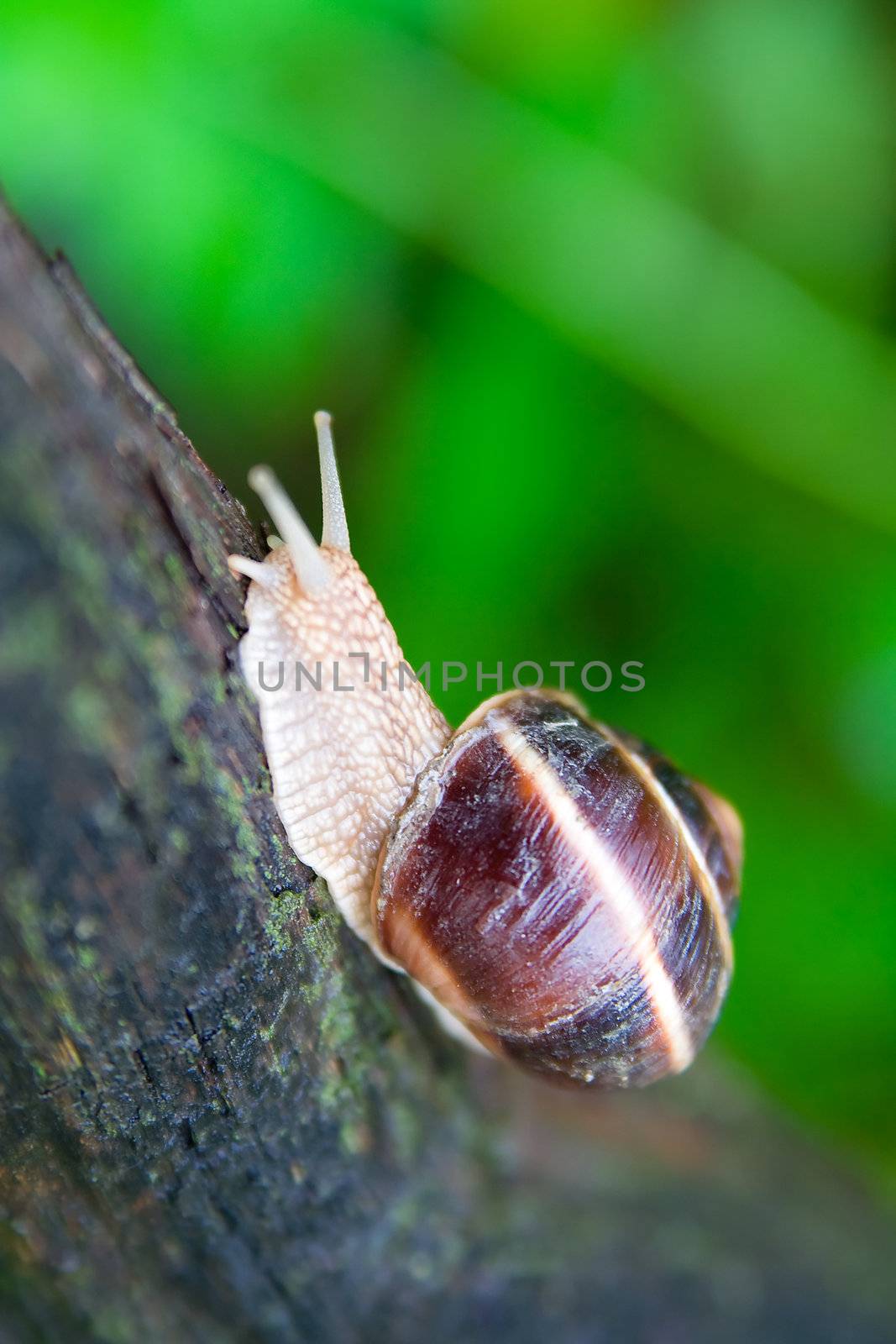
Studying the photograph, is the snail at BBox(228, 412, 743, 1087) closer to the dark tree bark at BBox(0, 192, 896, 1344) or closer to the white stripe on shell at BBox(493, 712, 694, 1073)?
the white stripe on shell at BBox(493, 712, 694, 1073)

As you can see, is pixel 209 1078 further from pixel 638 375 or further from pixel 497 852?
pixel 638 375

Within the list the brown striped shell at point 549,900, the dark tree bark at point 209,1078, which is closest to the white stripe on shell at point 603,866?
the brown striped shell at point 549,900

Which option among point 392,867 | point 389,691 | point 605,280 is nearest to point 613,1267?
point 392,867

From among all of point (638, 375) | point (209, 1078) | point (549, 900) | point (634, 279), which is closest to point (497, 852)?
point (549, 900)

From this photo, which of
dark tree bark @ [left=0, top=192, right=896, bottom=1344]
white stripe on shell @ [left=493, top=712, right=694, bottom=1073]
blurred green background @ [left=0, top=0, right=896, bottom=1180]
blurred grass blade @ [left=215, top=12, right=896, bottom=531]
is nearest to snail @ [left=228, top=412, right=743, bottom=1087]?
white stripe on shell @ [left=493, top=712, right=694, bottom=1073]

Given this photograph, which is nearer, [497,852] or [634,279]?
[497,852]

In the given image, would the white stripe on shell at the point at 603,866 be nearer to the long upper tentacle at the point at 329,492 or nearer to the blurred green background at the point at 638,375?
the long upper tentacle at the point at 329,492
